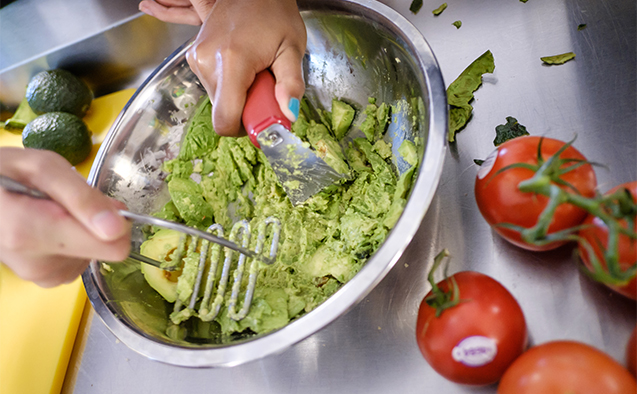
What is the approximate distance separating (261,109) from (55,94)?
77 cm

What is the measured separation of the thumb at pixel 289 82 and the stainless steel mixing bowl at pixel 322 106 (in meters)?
0.16

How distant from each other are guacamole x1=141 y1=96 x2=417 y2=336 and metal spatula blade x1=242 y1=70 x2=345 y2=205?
1.2 inches

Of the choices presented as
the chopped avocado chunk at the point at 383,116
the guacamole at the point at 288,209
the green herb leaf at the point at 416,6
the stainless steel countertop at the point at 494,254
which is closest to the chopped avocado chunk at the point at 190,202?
the guacamole at the point at 288,209

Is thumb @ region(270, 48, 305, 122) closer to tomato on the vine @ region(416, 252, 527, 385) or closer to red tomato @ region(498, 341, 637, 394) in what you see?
tomato on the vine @ region(416, 252, 527, 385)

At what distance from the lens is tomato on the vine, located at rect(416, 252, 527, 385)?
564 mm

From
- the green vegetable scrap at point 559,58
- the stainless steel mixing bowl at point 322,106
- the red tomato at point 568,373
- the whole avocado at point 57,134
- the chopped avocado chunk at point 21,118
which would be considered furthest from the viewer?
the chopped avocado chunk at point 21,118

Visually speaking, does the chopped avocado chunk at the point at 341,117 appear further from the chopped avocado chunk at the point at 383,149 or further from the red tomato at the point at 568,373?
the red tomato at the point at 568,373

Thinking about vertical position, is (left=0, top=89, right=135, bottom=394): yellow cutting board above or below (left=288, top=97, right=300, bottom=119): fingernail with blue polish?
below

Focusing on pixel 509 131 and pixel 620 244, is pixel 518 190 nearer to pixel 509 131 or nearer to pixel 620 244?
pixel 620 244

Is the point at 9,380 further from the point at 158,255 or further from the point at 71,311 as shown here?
the point at 158,255

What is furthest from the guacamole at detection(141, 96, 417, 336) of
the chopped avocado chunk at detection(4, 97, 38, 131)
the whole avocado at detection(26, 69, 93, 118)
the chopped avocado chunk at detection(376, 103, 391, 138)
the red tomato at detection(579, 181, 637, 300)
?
the chopped avocado chunk at detection(4, 97, 38, 131)

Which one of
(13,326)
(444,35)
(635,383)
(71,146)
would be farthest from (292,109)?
(13,326)

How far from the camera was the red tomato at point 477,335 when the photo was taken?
56 cm

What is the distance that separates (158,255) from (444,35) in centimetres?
81
